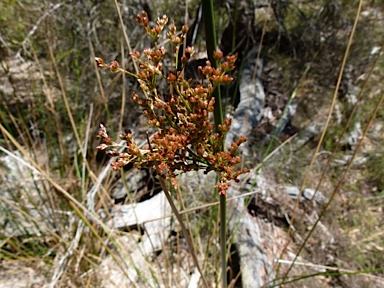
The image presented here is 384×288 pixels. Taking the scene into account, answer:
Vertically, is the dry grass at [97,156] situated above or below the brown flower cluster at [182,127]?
below

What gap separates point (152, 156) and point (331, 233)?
1823mm

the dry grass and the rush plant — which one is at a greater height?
the rush plant

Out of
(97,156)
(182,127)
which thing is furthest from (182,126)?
(97,156)

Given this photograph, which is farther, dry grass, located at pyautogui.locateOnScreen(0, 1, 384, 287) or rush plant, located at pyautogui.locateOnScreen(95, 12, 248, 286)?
dry grass, located at pyautogui.locateOnScreen(0, 1, 384, 287)

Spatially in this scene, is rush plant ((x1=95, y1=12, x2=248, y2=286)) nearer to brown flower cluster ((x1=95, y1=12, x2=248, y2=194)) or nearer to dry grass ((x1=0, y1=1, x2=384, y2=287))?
brown flower cluster ((x1=95, y1=12, x2=248, y2=194))

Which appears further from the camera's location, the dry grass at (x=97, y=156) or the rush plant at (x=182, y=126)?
the dry grass at (x=97, y=156)

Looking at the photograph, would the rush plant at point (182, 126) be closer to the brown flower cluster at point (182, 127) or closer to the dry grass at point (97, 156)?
the brown flower cluster at point (182, 127)

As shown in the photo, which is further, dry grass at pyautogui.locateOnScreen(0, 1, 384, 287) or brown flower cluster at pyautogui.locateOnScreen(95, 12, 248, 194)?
dry grass at pyautogui.locateOnScreen(0, 1, 384, 287)

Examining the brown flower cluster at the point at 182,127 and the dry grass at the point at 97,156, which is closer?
the brown flower cluster at the point at 182,127

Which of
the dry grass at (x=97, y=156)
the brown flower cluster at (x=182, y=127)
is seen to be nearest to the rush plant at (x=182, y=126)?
the brown flower cluster at (x=182, y=127)

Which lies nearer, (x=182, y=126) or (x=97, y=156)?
(x=182, y=126)

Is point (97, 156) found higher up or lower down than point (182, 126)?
lower down

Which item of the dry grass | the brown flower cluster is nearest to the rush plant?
the brown flower cluster

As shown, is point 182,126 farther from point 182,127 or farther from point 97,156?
point 97,156
